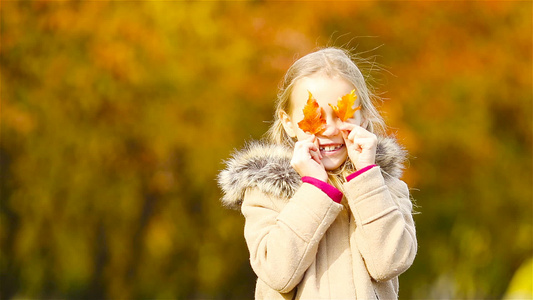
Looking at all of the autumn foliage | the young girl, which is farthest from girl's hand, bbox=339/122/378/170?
the autumn foliage

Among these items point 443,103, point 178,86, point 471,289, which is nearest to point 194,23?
point 178,86

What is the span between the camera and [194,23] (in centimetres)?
648

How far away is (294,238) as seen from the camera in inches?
85.1

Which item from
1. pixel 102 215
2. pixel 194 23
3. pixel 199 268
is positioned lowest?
pixel 199 268

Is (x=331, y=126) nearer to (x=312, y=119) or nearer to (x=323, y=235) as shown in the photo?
(x=312, y=119)

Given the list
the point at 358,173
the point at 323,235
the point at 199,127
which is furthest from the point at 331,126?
the point at 199,127

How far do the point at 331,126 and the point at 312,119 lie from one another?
7 centimetres

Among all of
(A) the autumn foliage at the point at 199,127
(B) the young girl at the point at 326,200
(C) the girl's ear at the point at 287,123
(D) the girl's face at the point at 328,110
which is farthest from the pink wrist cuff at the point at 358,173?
(A) the autumn foliage at the point at 199,127

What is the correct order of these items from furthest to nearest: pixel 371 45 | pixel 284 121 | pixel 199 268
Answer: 1. pixel 199 268
2. pixel 371 45
3. pixel 284 121

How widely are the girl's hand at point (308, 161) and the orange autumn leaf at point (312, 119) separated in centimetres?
3

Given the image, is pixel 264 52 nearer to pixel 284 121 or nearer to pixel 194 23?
pixel 194 23

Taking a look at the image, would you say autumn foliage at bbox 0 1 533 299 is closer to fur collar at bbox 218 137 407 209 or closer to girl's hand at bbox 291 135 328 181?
fur collar at bbox 218 137 407 209

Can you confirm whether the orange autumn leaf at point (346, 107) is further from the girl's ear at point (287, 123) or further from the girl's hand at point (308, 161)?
the girl's ear at point (287, 123)

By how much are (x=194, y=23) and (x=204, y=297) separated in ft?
12.5
